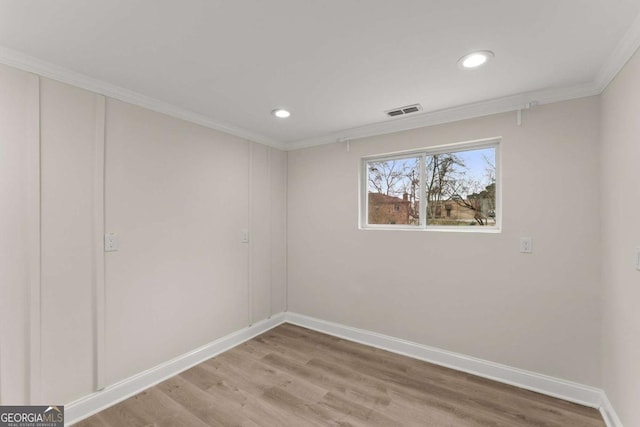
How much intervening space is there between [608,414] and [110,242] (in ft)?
12.0

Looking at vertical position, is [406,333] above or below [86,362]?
below

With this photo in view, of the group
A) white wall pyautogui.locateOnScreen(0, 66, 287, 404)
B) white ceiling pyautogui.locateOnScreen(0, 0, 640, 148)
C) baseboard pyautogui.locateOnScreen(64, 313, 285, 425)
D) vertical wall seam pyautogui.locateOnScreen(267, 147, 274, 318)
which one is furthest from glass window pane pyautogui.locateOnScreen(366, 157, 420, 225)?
baseboard pyautogui.locateOnScreen(64, 313, 285, 425)

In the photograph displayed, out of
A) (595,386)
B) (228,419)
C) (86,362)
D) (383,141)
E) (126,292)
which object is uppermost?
(383,141)

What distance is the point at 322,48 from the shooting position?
1.60m

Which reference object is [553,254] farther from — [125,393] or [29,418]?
[29,418]

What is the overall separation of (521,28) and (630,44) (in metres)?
0.62

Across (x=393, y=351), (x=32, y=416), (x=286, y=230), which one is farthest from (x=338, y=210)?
(x=32, y=416)

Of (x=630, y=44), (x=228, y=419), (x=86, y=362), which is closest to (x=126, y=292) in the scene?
(x=86, y=362)

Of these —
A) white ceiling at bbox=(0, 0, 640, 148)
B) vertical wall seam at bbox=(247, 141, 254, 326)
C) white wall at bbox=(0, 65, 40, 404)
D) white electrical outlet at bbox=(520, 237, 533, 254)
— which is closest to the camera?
white ceiling at bbox=(0, 0, 640, 148)

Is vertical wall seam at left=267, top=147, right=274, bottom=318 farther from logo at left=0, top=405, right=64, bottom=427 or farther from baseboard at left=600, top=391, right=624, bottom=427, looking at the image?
baseboard at left=600, top=391, right=624, bottom=427

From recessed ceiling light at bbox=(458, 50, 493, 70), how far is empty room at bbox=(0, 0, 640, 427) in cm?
2

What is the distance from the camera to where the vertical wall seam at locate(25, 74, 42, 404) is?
1700mm

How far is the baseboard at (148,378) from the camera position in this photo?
1.89 meters

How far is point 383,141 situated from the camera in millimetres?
2957
